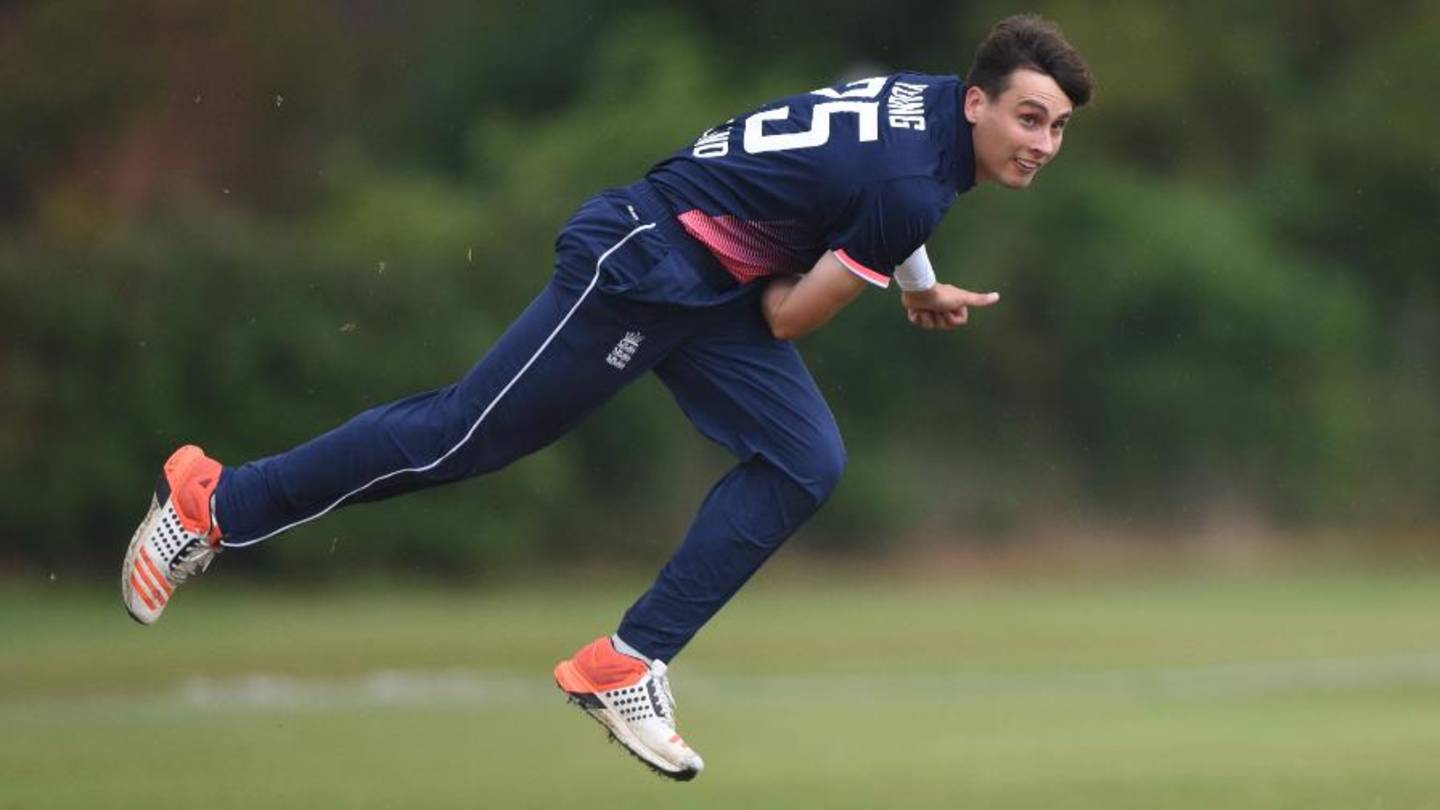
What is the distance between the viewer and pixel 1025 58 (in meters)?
7.67

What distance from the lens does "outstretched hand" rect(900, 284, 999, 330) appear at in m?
8.13

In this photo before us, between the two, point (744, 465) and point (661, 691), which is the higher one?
point (744, 465)

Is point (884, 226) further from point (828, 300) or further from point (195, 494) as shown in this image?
point (195, 494)

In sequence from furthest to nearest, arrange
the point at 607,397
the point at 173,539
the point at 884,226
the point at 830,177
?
the point at 173,539 < the point at 607,397 < the point at 830,177 < the point at 884,226

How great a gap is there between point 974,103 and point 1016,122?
5.6 inches

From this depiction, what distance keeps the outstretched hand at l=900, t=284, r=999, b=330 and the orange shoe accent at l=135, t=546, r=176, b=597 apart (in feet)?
8.15

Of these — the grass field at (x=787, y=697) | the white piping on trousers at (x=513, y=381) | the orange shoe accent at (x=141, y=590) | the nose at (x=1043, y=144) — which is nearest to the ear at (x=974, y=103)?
the nose at (x=1043, y=144)

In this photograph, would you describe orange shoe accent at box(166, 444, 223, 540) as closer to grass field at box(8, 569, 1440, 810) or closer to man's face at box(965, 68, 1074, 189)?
grass field at box(8, 569, 1440, 810)

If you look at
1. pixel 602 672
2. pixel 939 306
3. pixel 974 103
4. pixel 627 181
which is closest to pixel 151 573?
pixel 602 672

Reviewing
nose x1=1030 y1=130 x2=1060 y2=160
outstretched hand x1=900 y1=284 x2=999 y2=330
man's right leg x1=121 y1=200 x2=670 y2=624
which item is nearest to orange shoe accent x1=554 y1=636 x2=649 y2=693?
man's right leg x1=121 y1=200 x2=670 y2=624

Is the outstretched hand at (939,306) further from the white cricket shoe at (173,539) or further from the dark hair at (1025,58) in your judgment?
the white cricket shoe at (173,539)

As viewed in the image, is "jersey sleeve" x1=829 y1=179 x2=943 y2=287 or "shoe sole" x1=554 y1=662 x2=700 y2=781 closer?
"jersey sleeve" x1=829 y1=179 x2=943 y2=287

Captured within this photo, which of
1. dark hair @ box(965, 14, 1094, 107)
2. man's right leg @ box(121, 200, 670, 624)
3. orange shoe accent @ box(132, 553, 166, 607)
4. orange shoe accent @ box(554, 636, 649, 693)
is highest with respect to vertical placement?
dark hair @ box(965, 14, 1094, 107)

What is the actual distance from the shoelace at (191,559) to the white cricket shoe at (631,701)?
3.82 feet
